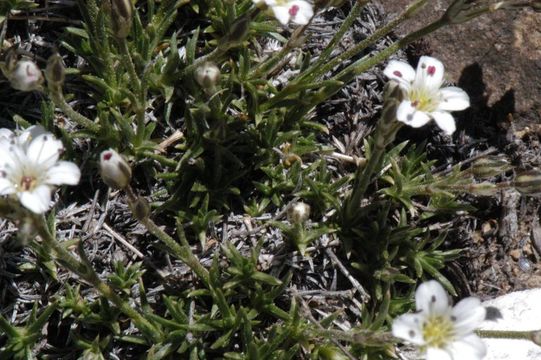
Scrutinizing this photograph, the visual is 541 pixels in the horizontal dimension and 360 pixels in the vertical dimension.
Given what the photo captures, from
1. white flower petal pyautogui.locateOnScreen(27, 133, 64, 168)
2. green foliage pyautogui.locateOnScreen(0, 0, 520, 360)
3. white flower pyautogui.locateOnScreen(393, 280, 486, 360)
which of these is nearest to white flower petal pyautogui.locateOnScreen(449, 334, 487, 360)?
white flower pyautogui.locateOnScreen(393, 280, 486, 360)

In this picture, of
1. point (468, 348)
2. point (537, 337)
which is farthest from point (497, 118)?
point (468, 348)

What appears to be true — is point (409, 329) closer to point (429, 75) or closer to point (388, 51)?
point (429, 75)

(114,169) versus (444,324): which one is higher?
(114,169)

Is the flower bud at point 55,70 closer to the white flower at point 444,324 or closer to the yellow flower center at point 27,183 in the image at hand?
the yellow flower center at point 27,183

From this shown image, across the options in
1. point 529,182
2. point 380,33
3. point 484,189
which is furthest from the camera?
point 380,33

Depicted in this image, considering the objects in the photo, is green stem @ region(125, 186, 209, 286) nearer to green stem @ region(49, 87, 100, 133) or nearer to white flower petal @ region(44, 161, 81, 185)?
white flower petal @ region(44, 161, 81, 185)

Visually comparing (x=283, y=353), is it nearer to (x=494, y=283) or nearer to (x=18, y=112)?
(x=494, y=283)

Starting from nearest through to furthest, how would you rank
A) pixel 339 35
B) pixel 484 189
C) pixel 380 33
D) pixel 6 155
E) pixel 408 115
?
pixel 6 155, pixel 408 115, pixel 484 189, pixel 380 33, pixel 339 35
